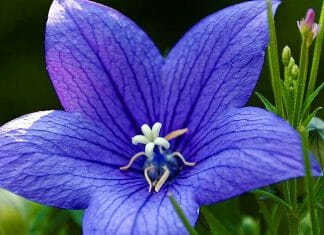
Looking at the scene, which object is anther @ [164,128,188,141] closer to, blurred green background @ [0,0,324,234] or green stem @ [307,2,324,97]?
green stem @ [307,2,324,97]

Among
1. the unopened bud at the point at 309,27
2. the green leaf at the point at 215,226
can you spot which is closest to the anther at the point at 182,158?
the green leaf at the point at 215,226

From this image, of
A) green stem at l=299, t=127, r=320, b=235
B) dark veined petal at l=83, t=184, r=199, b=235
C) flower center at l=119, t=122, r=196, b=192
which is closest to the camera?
green stem at l=299, t=127, r=320, b=235

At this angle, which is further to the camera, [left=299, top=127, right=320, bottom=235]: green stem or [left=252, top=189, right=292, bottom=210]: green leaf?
[left=252, top=189, right=292, bottom=210]: green leaf

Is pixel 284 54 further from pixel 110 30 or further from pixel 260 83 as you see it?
pixel 260 83

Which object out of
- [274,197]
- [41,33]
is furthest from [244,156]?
[41,33]

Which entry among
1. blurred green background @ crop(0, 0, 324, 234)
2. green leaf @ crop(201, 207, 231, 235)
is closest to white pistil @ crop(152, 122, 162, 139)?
green leaf @ crop(201, 207, 231, 235)

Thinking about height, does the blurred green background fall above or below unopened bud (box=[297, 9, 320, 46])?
below

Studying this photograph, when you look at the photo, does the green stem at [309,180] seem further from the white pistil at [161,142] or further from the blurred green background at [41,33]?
the blurred green background at [41,33]
